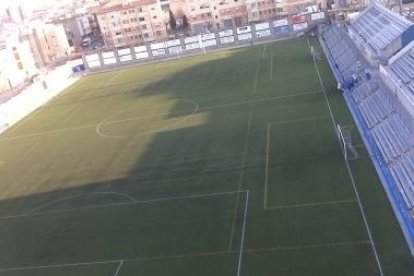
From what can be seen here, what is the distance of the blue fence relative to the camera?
1719 cm

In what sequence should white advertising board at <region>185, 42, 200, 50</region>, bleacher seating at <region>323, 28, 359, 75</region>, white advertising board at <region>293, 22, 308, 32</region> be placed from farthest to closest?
white advertising board at <region>185, 42, 200, 50</region>
white advertising board at <region>293, 22, 308, 32</region>
bleacher seating at <region>323, 28, 359, 75</region>

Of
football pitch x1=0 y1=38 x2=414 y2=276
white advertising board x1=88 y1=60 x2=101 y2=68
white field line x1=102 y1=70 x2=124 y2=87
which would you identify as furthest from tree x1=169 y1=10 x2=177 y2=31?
football pitch x1=0 y1=38 x2=414 y2=276

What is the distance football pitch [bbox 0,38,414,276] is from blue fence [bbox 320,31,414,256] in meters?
0.34

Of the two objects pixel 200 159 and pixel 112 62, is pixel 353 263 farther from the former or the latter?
pixel 112 62

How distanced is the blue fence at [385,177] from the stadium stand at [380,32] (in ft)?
12.5

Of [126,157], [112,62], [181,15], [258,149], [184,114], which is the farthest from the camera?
[181,15]

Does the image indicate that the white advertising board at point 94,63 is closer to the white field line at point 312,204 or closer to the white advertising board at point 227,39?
the white advertising board at point 227,39

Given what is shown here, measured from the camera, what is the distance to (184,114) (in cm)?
3534

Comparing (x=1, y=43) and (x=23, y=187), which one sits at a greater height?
(x=1, y=43)

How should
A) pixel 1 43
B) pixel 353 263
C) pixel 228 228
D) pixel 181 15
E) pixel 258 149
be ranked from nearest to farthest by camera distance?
pixel 353 263
pixel 228 228
pixel 258 149
pixel 1 43
pixel 181 15

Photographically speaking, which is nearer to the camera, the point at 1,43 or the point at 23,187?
the point at 23,187

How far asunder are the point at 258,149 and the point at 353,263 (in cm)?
1119

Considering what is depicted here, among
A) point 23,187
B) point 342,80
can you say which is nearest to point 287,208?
point 23,187

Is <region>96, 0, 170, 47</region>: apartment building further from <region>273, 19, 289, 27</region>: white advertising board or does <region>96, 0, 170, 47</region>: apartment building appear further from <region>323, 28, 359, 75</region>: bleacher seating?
<region>323, 28, 359, 75</region>: bleacher seating
